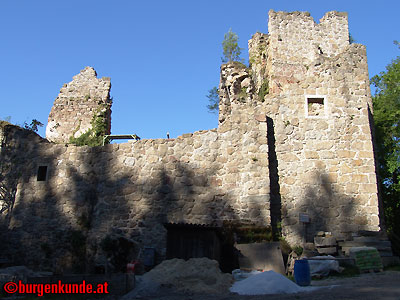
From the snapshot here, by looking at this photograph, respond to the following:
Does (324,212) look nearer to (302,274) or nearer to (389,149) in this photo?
(302,274)

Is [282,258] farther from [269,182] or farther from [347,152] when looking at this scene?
[347,152]

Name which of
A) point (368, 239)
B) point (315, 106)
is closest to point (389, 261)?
point (368, 239)

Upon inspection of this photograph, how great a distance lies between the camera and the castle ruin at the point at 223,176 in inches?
495

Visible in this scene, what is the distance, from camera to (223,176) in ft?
43.4

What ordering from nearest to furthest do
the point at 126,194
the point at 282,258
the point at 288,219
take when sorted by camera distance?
the point at 282,258 < the point at 288,219 < the point at 126,194

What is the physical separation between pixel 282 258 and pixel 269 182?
249cm

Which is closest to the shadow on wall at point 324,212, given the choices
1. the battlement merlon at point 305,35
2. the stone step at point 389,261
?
the stone step at point 389,261

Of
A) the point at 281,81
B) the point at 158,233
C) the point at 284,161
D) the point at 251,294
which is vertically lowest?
the point at 251,294

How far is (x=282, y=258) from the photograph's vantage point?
11.0 metres

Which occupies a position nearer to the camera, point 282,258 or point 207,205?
point 282,258

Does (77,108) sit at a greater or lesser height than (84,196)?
greater

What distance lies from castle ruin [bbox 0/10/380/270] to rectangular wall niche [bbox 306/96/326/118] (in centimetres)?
3

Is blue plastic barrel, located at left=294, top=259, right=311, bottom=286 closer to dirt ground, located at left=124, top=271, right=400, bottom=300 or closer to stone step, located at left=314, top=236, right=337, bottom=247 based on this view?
dirt ground, located at left=124, top=271, right=400, bottom=300

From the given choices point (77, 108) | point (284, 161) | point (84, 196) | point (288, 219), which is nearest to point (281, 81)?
point (284, 161)
